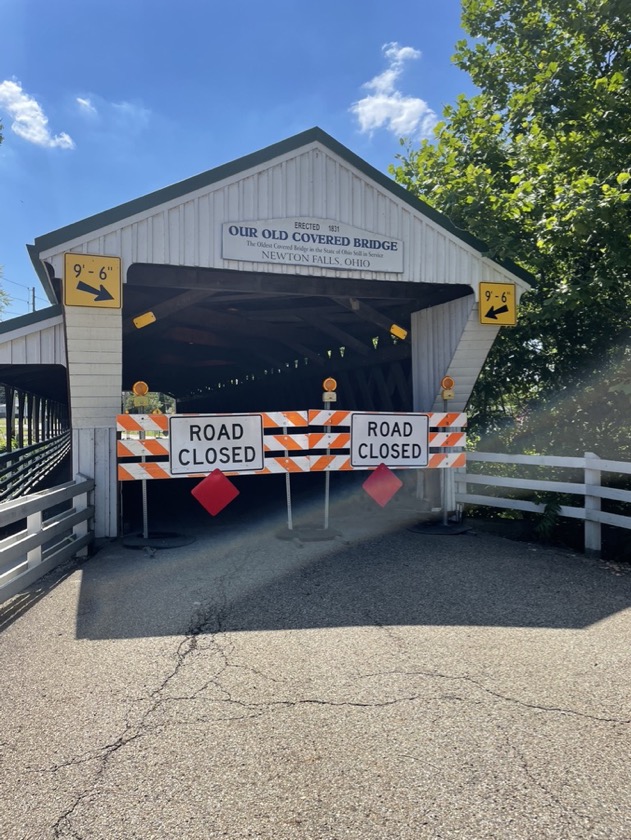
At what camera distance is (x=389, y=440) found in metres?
7.55

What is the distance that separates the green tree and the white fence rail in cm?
679

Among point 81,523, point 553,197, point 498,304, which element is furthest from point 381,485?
point 553,197

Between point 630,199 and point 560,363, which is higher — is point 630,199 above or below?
above

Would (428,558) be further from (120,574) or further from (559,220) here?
(559,220)

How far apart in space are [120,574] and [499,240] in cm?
789

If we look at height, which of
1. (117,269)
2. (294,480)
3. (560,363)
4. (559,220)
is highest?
(559,220)

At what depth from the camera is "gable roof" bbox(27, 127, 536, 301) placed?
6590mm

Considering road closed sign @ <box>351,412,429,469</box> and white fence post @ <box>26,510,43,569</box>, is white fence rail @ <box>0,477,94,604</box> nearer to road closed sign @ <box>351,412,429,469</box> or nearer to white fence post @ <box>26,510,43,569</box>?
white fence post @ <box>26,510,43,569</box>

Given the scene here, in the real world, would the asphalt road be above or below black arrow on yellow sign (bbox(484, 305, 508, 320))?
below

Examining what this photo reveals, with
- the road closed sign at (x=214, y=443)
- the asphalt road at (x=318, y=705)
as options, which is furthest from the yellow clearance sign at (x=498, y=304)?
the asphalt road at (x=318, y=705)

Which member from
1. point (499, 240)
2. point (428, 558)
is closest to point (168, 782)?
point (428, 558)

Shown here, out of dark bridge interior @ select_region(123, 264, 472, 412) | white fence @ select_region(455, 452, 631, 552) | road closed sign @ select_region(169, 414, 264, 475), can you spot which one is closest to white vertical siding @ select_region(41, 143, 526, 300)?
dark bridge interior @ select_region(123, 264, 472, 412)

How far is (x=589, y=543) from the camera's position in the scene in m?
6.59

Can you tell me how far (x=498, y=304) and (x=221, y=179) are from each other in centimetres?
440
